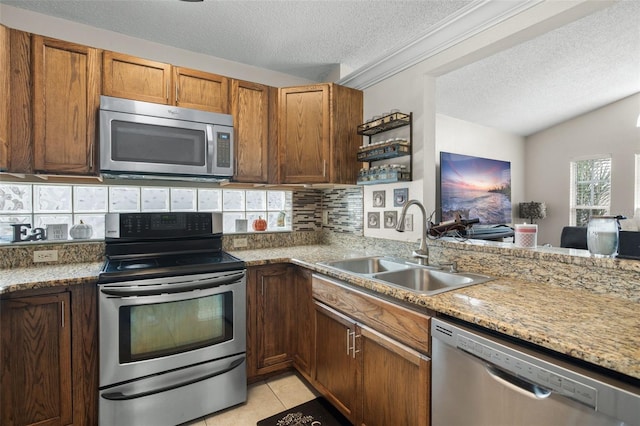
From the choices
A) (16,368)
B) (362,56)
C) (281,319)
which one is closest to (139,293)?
(16,368)

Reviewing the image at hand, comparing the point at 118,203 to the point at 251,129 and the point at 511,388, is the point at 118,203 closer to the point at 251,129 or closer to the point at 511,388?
the point at 251,129

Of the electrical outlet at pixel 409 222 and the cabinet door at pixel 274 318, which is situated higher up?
the electrical outlet at pixel 409 222

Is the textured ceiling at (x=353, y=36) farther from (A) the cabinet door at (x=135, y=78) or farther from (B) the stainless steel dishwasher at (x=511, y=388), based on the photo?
(B) the stainless steel dishwasher at (x=511, y=388)

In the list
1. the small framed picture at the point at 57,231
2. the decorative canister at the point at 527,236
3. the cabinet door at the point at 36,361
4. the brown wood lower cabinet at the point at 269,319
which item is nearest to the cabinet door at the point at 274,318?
the brown wood lower cabinet at the point at 269,319

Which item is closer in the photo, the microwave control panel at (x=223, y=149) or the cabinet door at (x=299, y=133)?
the microwave control panel at (x=223, y=149)

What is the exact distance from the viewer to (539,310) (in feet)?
3.58

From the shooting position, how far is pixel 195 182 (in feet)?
8.15

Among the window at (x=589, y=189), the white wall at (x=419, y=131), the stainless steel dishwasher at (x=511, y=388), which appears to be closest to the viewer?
the stainless steel dishwasher at (x=511, y=388)

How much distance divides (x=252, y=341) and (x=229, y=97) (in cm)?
180

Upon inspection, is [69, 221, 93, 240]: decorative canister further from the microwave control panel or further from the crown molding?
the crown molding

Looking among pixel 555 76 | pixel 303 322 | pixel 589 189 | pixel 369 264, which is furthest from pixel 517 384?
pixel 589 189

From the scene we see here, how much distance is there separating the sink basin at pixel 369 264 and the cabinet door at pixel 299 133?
2.37 feet

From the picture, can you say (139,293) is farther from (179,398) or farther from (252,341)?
(252,341)

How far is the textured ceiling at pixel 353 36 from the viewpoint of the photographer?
1.92 metres
